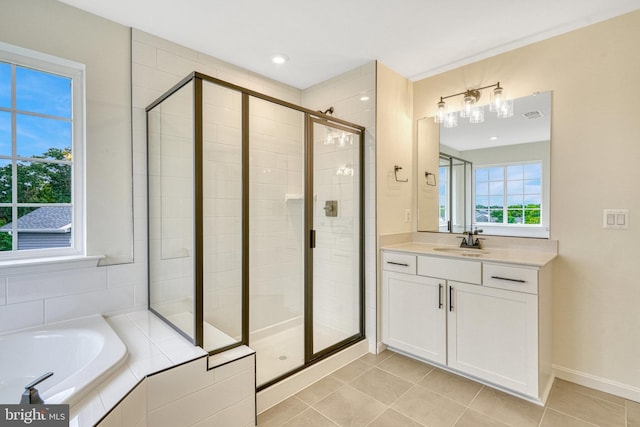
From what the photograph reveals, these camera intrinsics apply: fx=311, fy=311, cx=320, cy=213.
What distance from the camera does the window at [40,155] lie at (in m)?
1.82

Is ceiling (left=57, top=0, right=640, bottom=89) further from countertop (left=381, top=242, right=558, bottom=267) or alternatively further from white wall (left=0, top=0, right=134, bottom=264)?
countertop (left=381, top=242, right=558, bottom=267)

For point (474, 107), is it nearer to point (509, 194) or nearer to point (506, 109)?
point (506, 109)

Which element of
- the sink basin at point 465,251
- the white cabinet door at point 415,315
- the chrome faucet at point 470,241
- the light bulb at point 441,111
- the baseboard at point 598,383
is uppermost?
the light bulb at point 441,111

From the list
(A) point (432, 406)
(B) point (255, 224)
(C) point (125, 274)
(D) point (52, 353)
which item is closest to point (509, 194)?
(A) point (432, 406)

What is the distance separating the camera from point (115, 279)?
2.13m

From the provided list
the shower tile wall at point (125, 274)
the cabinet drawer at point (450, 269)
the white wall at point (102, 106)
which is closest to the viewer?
the shower tile wall at point (125, 274)

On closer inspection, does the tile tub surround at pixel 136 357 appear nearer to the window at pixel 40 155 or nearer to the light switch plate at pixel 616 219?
the window at pixel 40 155

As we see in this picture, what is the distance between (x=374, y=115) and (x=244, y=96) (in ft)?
3.98

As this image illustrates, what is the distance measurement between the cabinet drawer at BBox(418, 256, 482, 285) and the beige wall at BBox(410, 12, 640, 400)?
0.68 m

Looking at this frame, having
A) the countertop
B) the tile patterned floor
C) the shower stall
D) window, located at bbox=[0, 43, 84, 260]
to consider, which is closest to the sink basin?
the countertop

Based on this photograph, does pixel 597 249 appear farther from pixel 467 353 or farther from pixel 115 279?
pixel 115 279

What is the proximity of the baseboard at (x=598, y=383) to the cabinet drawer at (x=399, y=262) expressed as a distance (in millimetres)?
1253

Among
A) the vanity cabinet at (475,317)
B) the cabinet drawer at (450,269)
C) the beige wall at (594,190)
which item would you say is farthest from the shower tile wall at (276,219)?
the beige wall at (594,190)

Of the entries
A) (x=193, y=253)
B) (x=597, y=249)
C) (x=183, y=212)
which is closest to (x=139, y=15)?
(x=183, y=212)
